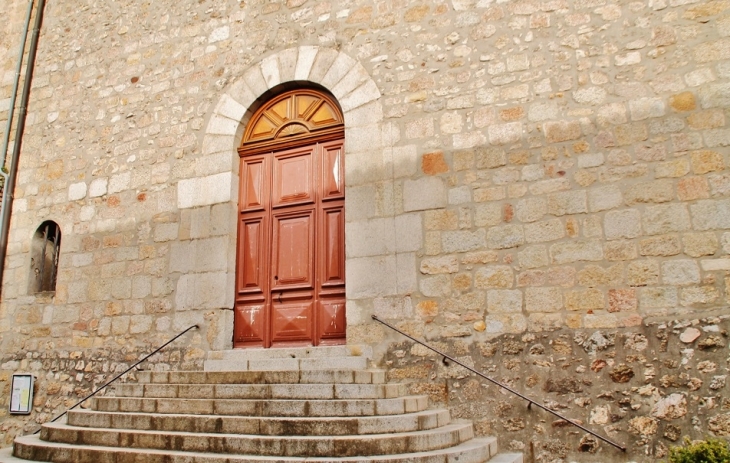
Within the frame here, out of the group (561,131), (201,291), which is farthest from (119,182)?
(561,131)

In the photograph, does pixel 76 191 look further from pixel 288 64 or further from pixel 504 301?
pixel 504 301

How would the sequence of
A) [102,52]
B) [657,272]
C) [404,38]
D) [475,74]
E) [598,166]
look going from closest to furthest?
[657,272] < [598,166] < [475,74] < [404,38] < [102,52]

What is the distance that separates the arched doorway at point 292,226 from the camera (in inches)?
211

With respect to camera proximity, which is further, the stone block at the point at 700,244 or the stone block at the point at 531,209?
the stone block at the point at 531,209

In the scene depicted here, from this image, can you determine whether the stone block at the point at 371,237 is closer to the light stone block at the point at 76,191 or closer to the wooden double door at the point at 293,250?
the wooden double door at the point at 293,250

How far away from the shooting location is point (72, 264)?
21.0ft

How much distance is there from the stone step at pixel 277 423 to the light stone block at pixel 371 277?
1.07 metres

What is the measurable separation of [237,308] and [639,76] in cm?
390

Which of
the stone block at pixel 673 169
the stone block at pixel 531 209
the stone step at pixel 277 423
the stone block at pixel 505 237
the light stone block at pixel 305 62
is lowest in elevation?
the stone step at pixel 277 423

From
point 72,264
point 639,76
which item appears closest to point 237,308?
point 72,264

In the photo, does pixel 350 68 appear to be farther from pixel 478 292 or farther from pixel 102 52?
pixel 102 52

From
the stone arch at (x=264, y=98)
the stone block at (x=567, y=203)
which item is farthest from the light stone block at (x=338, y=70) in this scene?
the stone block at (x=567, y=203)

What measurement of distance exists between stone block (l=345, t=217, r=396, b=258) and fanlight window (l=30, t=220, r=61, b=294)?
3.62 m

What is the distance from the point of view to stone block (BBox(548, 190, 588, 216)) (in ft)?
14.7
